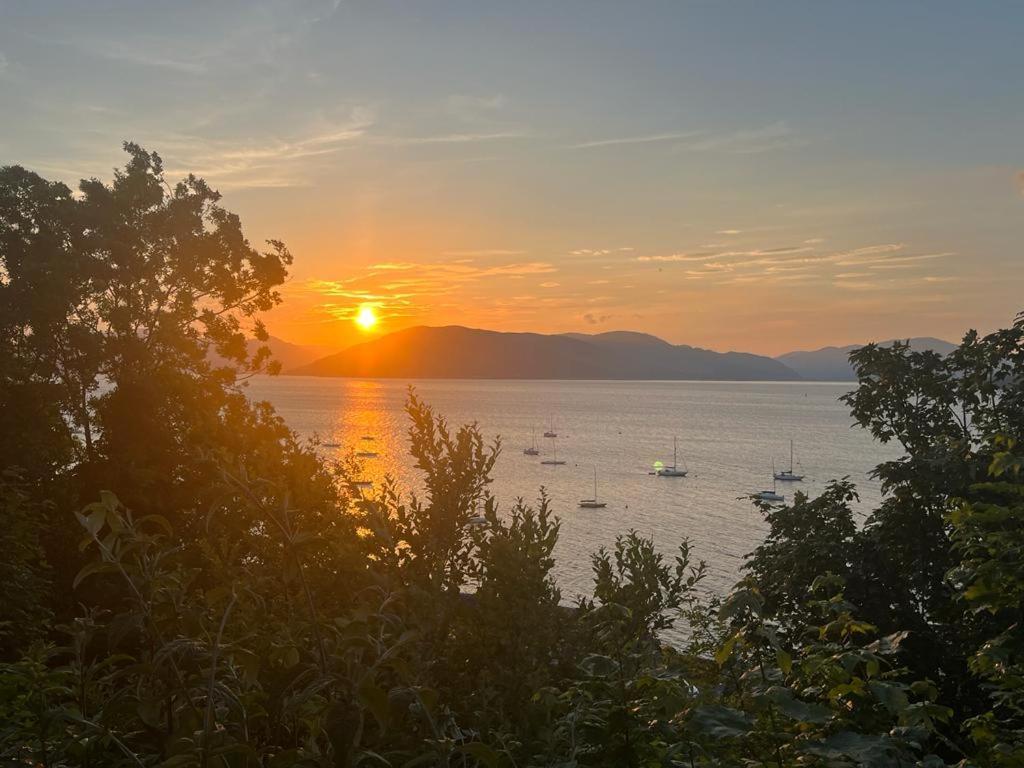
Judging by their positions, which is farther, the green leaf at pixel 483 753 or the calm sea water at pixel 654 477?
the calm sea water at pixel 654 477

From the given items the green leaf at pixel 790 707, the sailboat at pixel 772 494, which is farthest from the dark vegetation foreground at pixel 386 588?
the sailboat at pixel 772 494

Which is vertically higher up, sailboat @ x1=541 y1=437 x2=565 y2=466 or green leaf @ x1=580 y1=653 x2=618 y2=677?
green leaf @ x1=580 y1=653 x2=618 y2=677

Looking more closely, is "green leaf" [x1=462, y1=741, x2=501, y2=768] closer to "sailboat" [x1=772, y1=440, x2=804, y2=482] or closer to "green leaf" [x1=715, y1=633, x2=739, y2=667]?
"green leaf" [x1=715, y1=633, x2=739, y2=667]

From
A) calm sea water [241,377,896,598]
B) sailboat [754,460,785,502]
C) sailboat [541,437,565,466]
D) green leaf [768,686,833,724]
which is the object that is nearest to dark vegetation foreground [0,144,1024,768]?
green leaf [768,686,833,724]

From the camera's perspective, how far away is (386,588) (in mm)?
2824

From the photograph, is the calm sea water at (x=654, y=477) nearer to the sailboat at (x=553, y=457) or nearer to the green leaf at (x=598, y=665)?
the sailboat at (x=553, y=457)

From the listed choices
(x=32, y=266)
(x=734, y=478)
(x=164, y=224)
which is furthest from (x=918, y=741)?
(x=734, y=478)

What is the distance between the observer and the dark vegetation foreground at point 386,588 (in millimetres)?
2436

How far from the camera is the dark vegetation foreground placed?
2.44m

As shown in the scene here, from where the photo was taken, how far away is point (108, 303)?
2691 centimetres

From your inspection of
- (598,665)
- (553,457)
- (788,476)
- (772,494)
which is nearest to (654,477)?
(788,476)

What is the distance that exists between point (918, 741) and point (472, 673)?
3022 mm

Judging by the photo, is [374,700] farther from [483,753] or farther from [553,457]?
[553,457]

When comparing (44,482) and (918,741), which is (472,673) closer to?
(918,741)
